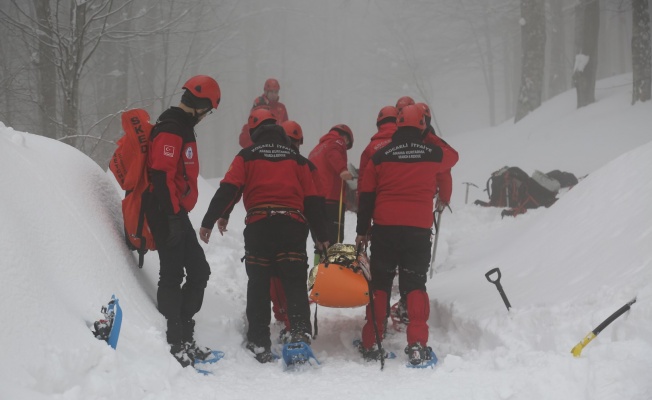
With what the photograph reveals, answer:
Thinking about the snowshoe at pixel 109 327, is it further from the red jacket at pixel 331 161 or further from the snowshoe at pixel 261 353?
the red jacket at pixel 331 161

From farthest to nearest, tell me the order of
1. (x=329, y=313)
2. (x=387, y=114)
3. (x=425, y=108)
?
(x=329, y=313)
(x=387, y=114)
(x=425, y=108)

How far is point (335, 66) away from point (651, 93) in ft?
114

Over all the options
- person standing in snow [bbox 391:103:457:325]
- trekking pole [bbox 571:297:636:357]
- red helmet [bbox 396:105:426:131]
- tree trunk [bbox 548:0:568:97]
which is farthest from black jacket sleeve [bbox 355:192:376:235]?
tree trunk [bbox 548:0:568:97]

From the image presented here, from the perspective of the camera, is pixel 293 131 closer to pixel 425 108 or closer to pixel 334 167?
pixel 334 167

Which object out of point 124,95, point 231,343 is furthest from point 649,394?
point 124,95

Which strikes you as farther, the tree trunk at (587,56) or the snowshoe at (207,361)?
the tree trunk at (587,56)

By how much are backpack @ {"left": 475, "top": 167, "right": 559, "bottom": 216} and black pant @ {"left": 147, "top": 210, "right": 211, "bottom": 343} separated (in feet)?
23.8

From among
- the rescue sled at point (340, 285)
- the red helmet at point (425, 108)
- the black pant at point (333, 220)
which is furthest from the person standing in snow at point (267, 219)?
the black pant at point (333, 220)

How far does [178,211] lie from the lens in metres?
4.10

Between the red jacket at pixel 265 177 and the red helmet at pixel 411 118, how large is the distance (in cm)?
94

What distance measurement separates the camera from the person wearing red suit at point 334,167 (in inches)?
243

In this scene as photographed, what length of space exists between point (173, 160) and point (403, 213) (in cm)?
191

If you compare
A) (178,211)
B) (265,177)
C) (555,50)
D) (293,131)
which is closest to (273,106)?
(293,131)

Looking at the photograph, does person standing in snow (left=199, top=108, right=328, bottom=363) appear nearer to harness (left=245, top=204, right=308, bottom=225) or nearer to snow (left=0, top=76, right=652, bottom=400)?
harness (left=245, top=204, right=308, bottom=225)
